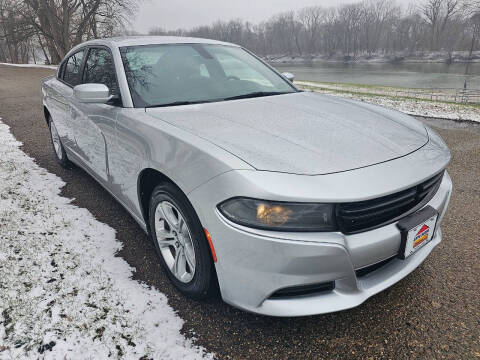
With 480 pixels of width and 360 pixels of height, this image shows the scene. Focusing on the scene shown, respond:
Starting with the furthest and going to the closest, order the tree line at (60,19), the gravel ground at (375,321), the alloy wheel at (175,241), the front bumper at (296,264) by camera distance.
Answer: the tree line at (60,19) → the alloy wheel at (175,241) → the gravel ground at (375,321) → the front bumper at (296,264)

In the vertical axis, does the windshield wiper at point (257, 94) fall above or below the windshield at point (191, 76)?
below

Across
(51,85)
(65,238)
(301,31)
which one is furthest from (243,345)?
(301,31)

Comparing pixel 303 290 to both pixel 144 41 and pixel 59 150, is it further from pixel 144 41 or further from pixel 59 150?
pixel 59 150

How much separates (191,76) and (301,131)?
1175 mm

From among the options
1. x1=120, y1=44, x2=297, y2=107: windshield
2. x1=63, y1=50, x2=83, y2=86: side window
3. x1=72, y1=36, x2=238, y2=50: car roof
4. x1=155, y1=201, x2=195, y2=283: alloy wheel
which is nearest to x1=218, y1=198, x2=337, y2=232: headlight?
x1=155, y1=201, x2=195, y2=283: alloy wheel

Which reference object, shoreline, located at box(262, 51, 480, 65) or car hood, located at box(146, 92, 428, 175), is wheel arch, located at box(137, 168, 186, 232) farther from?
shoreline, located at box(262, 51, 480, 65)

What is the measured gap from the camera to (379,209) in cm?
157

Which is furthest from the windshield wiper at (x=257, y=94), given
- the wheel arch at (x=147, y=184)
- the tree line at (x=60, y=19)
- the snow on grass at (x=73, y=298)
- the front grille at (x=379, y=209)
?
the tree line at (x=60, y=19)

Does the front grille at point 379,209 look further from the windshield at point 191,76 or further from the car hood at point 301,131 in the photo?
the windshield at point 191,76

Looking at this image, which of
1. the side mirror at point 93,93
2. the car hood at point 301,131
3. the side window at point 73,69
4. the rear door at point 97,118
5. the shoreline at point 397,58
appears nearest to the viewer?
the car hood at point 301,131

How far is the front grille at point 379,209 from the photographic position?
1499 mm

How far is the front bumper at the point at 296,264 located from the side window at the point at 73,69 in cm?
275

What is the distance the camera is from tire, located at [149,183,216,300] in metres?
1.76

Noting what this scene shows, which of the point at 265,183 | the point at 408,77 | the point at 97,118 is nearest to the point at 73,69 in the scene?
the point at 97,118
